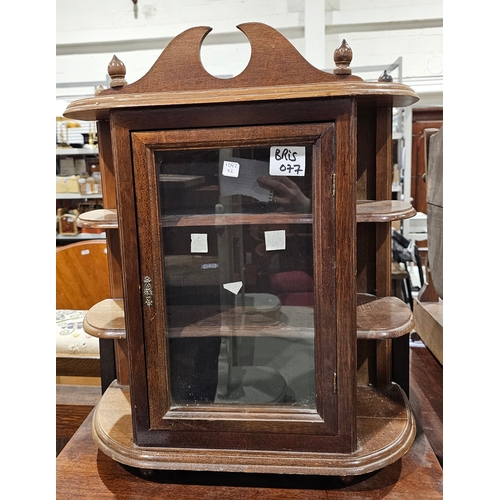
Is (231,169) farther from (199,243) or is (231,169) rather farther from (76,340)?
(76,340)

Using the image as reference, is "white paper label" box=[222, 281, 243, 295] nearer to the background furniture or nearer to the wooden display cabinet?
the wooden display cabinet

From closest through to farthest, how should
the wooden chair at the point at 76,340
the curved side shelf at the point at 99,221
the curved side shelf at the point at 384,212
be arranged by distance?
the curved side shelf at the point at 384,212, the curved side shelf at the point at 99,221, the wooden chair at the point at 76,340

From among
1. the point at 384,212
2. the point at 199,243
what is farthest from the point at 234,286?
the point at 384,212

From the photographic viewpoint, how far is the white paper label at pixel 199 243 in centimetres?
102

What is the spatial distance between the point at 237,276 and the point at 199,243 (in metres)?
0.11

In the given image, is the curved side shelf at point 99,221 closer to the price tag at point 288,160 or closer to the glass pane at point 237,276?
the glass pane at point 237,276

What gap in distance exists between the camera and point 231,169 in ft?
3.24

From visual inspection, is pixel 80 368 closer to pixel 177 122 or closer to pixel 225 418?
pixel 225 418

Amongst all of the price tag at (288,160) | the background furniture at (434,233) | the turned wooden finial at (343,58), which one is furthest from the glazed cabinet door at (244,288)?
the background furniture at (434,233)

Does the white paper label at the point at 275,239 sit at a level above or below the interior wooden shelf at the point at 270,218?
below

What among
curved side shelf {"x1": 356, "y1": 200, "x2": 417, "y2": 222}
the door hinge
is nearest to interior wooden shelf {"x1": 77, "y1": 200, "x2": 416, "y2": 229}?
curved side shelf {"x1": 356, "y1": 200, "x2": 417, "y2": 222}

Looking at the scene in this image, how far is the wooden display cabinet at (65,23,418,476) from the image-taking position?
92cm
